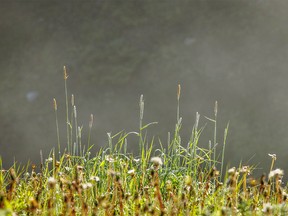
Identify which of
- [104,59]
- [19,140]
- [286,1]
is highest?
[286,1]

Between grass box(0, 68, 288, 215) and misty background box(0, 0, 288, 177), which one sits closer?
grass box(0, 68, 288, 215)

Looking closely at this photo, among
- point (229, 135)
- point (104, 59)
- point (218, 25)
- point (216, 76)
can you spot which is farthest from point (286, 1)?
point (229, 135)

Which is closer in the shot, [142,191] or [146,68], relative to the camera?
[142,191]

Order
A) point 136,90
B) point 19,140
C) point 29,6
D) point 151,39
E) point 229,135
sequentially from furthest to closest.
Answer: point 29,6 → point 151,39 → point 136,90 → point 19,140 → point 229,135

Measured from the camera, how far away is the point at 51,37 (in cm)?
1708

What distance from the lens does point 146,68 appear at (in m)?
14.7

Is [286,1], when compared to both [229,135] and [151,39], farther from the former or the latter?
[229,135]

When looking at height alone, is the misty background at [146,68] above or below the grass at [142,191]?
below

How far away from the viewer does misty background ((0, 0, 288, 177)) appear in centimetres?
1198

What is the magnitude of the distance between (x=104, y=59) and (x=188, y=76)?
2.32 metres

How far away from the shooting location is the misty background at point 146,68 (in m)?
12.0

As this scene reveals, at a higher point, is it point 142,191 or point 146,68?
point 142,191

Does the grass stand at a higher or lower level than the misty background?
higher

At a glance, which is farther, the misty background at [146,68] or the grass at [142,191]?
the misty background at [146,68]
